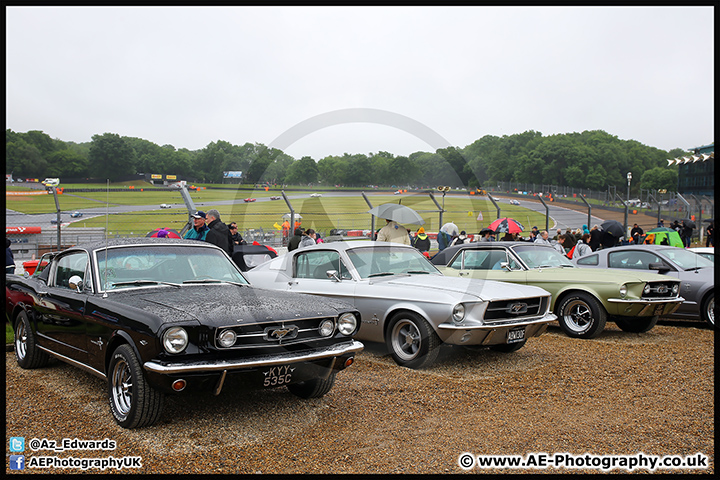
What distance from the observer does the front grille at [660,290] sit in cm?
820

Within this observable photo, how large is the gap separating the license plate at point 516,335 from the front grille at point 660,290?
294 cm

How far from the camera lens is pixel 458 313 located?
5.98 meters

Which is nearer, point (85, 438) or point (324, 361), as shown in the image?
point (85, 438)

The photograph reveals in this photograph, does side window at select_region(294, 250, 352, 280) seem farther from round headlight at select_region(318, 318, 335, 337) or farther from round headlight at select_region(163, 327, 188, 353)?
round headlight at select_region(163, 327, 188, 353)

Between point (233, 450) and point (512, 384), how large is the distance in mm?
3111

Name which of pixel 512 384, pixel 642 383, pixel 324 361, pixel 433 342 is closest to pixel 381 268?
pixel 433 342

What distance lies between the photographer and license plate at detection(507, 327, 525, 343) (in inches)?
246

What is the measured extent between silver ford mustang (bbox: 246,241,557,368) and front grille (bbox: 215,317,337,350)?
74.9 inches

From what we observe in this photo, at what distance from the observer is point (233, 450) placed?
12.5 ft

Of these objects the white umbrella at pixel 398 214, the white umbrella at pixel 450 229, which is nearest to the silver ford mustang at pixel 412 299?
the white umbrella at pixel 398 214

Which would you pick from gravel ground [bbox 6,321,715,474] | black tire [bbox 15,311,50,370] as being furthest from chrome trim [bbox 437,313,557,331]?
black tire [bbox 15,311,50,370]

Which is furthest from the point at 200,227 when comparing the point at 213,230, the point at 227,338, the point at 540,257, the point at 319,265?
the point at 540,257

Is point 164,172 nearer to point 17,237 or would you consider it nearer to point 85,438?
point 17,237

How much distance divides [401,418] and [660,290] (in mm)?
5766
